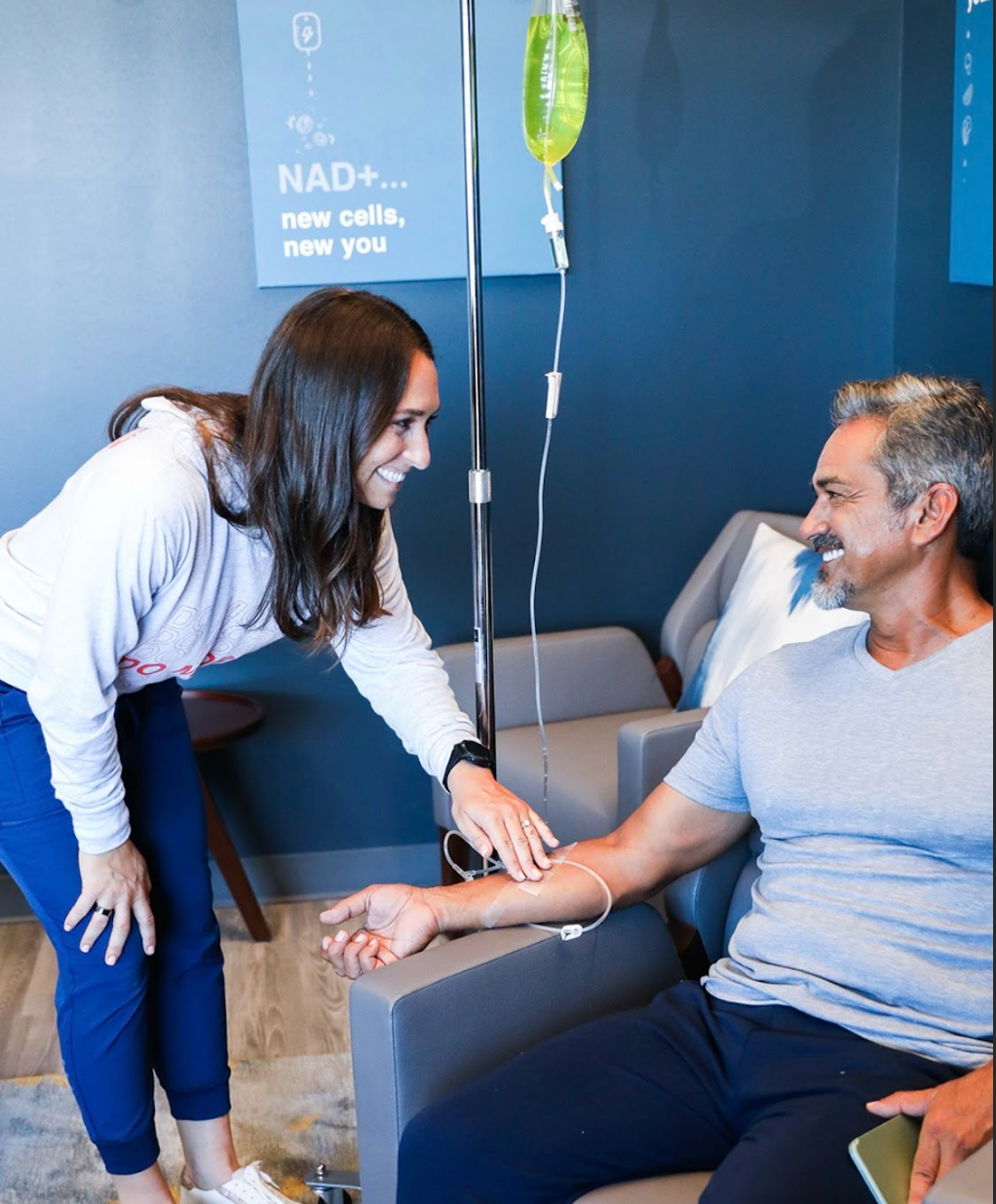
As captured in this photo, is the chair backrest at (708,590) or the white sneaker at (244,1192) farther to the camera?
the chair backrest at (708,590)

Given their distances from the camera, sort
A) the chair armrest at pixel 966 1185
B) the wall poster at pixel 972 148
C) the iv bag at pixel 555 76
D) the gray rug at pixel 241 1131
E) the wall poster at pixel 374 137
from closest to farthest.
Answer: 1. the chair armrest at pixel 966 1185
2. the iv bag at pixel 555 76
3. the gray rug at pixel 241 1131
4. the wall poster at pixel 972 148
5. the wall poster at pixel 374 137

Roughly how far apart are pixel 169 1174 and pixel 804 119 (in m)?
2.43

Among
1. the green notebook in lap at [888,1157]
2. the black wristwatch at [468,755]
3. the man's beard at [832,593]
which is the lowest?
the green notebook in lap at [888,1157]

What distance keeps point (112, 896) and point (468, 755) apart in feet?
1.59

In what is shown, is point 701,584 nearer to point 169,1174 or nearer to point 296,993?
point 296,993

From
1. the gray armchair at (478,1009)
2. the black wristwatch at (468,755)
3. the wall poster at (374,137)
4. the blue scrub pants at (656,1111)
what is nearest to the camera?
the blue scrub pants at (656,1111)

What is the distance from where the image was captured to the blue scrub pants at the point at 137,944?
65.2 inches

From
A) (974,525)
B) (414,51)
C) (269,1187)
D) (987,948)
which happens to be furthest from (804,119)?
(269,1187)

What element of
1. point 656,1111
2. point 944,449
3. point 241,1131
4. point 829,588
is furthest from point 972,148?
point 241,1131

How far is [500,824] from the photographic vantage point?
1704mm

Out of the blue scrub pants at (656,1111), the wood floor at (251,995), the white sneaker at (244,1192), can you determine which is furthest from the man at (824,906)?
the wood floor at (251,995)

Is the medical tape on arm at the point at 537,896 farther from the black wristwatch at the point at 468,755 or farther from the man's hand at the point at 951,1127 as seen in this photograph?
the man's hand at the point at 951,1127

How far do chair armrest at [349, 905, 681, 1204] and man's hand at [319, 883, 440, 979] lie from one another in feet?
0.27

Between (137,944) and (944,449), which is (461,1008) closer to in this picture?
(137,944)
